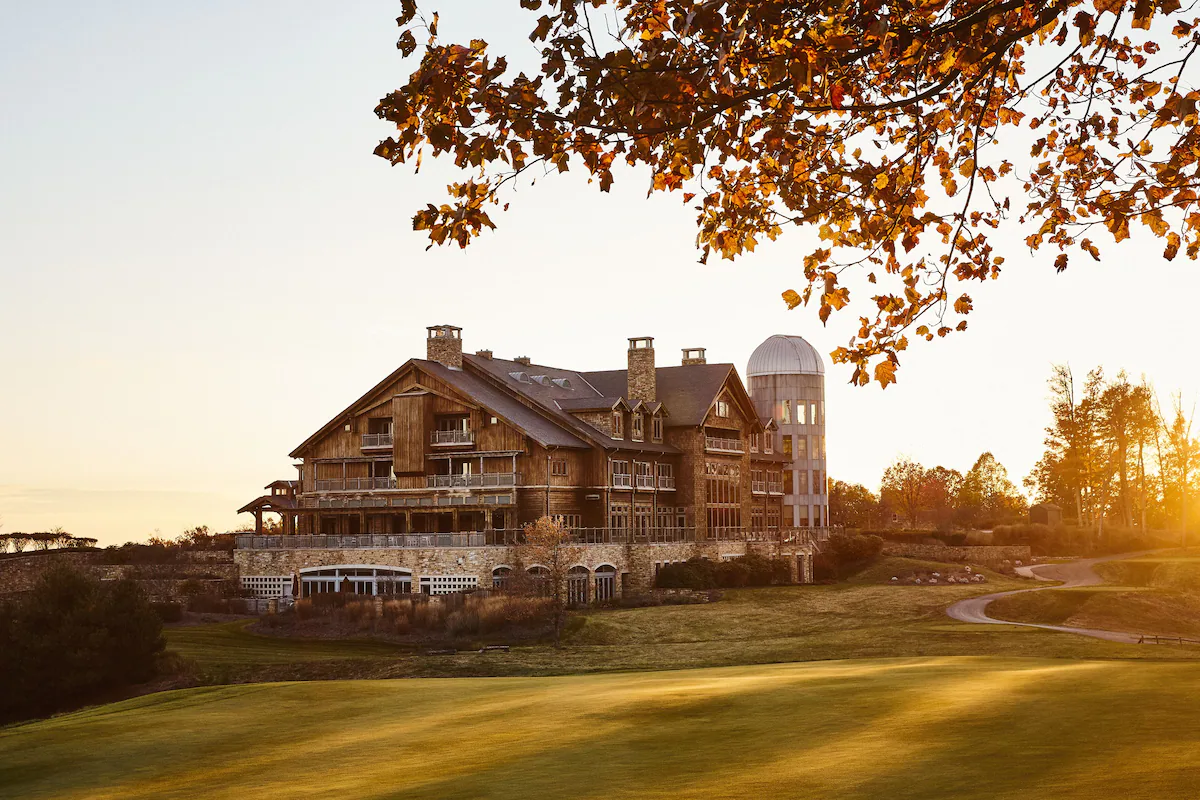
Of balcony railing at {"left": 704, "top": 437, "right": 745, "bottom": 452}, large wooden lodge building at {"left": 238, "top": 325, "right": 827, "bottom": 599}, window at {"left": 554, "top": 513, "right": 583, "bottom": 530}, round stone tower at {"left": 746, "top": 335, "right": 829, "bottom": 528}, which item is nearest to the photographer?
large wooden lodge building at {"left": 238, "top": 325, "right": 827, "bottom": 599}

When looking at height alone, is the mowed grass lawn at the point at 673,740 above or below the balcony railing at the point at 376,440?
below

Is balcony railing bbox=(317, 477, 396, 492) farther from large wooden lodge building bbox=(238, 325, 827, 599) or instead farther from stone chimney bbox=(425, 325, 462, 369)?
stone chimney bbox=(425, 325, 462, 369)

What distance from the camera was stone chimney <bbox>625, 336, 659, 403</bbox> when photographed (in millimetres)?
64500

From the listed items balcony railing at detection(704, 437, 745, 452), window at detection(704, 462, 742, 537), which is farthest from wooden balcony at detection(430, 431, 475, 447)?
window at detection(704, 462, 742, 537)

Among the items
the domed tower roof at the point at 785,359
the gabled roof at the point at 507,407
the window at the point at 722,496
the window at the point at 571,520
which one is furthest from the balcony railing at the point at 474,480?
the domed tower roof at the point at 785,359

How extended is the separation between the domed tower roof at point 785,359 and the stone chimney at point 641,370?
61.8ft

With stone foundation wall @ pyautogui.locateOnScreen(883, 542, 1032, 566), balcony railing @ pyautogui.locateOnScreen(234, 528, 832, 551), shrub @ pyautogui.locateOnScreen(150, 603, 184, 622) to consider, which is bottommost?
shrub @ pyautogui.locateOnScreen(150, 603, 184, 622)

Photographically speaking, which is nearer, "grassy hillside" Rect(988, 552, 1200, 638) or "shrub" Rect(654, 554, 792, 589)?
"grassy hillside" Rect(988, 552, 1200, 638)

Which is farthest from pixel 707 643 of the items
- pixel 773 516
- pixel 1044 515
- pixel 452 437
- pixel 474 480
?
pixel 1044 515

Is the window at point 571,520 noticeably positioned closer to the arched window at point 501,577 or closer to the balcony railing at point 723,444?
the arched window at point 501,577

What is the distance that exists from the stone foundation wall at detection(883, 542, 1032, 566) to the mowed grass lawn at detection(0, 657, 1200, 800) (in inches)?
2202

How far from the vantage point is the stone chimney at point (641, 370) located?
64500 millimetres

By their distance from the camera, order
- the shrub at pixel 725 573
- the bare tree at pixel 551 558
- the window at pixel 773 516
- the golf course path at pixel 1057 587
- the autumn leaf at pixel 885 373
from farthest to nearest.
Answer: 1. the window at pixel 773 516
2. the shrub at pixel 725 573
3. the bare tree at pixel 551 558
4. the golf course path at pixel 1057 587
5. the autumn leaf at pixel 885 373

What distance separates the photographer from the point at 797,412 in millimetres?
81625
